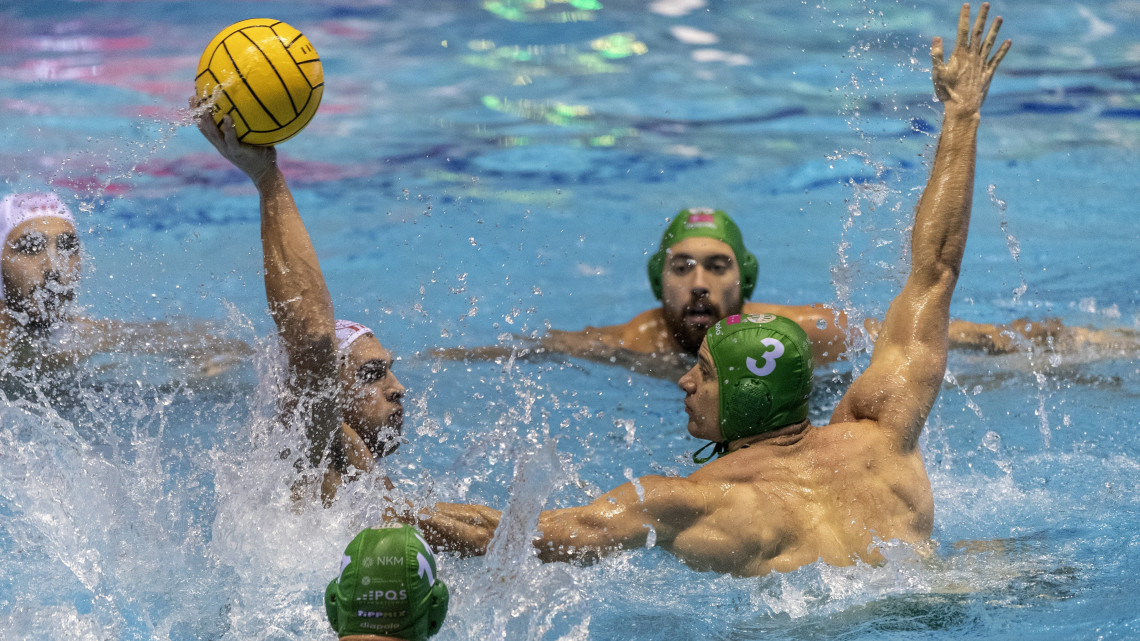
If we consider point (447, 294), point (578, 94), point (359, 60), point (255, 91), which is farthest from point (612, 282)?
point (255, 91)

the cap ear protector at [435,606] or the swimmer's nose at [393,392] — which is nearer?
the cap ear protector at [435,606]

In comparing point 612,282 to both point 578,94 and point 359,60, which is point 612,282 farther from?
point 359,60

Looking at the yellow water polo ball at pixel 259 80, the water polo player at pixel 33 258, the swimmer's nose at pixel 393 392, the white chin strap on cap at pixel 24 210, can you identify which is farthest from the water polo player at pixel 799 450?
the white chin strap on cap at pixel 24 210

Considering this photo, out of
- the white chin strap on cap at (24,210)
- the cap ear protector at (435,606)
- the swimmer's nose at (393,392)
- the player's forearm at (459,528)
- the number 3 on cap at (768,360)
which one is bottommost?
the player's forearm at (459,528)

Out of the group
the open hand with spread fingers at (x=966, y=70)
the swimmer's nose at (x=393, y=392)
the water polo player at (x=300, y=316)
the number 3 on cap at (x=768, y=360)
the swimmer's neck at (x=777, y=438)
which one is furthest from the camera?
the swimmer's nose at (x=393, y=392)

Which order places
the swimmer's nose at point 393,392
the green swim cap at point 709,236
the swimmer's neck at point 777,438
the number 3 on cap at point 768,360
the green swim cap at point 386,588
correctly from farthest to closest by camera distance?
the green swim cap at point 709,236 < the swimmer's nose at point 393,392 < the swimmer's neck at point 777,438 < the number 3 on cap at point 768,360 < the green swim cap at point 386,588

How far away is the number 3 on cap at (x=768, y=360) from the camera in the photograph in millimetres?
3117

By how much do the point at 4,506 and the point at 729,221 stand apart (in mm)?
3167

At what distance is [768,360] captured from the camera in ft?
10.2

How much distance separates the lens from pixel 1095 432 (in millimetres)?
4496

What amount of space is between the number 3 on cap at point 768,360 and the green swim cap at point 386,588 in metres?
1.25

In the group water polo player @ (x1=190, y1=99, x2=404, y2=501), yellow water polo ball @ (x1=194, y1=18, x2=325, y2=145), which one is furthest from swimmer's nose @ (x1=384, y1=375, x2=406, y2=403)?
yellow water polo ball @ (x1=194, y1=18, x2=325, y2=145)

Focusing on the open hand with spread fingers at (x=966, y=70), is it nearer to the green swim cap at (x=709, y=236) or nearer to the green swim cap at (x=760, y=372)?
the green swim cap at (x=760, y=372)

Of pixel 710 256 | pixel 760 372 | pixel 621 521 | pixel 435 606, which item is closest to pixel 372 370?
pixel 621 521
